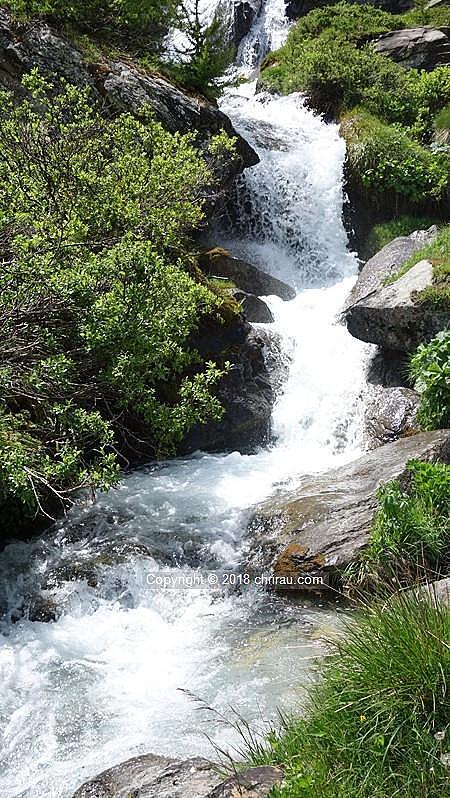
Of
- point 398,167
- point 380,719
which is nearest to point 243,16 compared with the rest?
point 398,167

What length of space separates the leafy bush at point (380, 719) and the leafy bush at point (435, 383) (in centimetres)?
485

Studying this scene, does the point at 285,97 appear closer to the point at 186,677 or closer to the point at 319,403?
the point at 319,403

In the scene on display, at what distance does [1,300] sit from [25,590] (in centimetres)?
277

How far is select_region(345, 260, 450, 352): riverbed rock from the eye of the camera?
31.2 ft

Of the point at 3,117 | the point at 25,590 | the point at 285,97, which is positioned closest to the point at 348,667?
the point at 25,590

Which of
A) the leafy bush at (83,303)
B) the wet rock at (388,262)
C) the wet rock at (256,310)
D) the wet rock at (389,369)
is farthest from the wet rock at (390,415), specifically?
the leafy bush at (83,303)

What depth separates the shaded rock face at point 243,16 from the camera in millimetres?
24484

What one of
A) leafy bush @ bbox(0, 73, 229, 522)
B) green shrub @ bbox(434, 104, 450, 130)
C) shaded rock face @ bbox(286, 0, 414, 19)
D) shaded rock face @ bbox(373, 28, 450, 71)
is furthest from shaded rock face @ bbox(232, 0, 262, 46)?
leafy bush @ bbox(0, 73, 229, 522)

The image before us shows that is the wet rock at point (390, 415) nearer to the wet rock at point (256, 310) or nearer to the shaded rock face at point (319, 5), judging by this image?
the wet rock at point (256, 310)

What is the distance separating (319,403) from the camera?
408 inches

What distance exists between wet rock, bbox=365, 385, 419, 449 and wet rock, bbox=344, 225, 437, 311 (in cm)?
218

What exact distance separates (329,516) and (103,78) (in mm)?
9235

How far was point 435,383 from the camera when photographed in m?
7.86

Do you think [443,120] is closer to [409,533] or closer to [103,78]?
[103,78]
